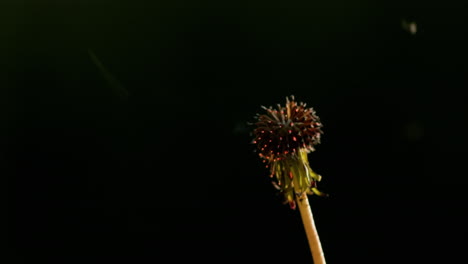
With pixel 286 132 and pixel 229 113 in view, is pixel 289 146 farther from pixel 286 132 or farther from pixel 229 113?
pixel 229 113

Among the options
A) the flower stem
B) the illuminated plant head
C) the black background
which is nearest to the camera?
the flower stem

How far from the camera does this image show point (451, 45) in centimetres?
238

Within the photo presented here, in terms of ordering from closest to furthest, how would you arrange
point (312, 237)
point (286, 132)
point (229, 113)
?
point (312, 237) < point (286, 132) < point (229, 113)

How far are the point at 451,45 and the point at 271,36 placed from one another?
748 millimetres

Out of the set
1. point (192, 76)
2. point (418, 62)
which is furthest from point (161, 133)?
point (418, 62)

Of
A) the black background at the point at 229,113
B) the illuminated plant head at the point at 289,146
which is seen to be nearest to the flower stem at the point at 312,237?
the illuminated plant head at the point at 289,146

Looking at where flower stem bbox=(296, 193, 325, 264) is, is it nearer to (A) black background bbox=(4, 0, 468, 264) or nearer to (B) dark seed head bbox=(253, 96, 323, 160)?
(B) dark seed head bbox=(253, 96, 323, 160)

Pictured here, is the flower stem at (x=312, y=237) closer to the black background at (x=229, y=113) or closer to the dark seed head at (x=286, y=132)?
the dark seed head at (x=286, y=132)

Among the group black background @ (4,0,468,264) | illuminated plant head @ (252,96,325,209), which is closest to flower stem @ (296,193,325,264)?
illuminated plant head @ (252,96,325,209)

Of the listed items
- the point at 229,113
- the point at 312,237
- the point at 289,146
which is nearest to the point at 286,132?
the point at 289,146

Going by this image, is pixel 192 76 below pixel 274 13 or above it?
below

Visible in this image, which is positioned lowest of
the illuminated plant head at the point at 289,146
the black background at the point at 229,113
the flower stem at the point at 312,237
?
the flower stem at the point at 312,237

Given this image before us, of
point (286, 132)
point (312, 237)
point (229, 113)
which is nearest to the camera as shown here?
point (312, 237)

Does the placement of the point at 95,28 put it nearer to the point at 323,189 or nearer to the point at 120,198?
the point at 120,198
